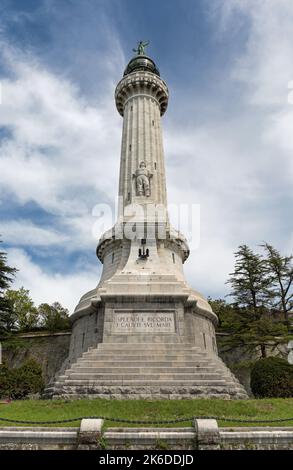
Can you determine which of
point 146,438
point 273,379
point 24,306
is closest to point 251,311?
point 273,379

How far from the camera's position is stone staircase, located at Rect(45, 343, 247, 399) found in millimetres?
12594

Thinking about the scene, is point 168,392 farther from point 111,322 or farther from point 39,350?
point 39,350

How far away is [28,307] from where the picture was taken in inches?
1576

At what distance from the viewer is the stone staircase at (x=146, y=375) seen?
12.6 metres

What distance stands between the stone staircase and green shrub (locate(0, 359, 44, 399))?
315 centimetres

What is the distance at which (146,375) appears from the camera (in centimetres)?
1315

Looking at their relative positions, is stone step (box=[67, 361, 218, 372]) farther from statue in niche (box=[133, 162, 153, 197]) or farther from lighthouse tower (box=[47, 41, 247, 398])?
statue in niche (box=[133, 162, 153, 197])

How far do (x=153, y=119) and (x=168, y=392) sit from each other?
19.6 m

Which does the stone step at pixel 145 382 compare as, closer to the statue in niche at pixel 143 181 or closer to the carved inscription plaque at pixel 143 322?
the carved inscription plaque at pixel 143 322

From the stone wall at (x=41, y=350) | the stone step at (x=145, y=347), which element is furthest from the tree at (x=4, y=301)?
the stone step at (x=145, y=347)

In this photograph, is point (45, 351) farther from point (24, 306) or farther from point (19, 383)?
point (24, 306)

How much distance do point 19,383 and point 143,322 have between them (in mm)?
6412

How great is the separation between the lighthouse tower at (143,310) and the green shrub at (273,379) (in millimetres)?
1301

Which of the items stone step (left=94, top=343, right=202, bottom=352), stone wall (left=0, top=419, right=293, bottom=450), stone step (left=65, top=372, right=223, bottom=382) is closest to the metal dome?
stone step (left=94, top=343, right=202, bottom=352)
